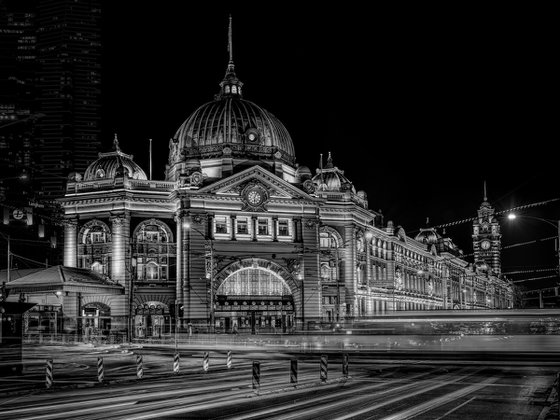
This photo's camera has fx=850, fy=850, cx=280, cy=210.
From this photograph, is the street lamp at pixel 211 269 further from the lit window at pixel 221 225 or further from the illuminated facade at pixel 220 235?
the lit window at pixel 221 225

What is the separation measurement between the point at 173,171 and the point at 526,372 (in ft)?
250

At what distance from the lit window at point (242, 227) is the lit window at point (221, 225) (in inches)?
66.4

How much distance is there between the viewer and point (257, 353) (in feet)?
198

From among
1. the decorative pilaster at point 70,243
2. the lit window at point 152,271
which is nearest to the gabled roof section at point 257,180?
the lit window at point 152,271

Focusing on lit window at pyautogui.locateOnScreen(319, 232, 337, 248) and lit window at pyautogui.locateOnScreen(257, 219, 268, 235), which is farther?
lit window at pyautogui.locateOnScreen(319, 232, 337, 248)

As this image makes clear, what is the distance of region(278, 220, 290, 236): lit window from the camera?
104m

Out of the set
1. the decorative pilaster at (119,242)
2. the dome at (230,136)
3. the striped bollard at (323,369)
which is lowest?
the striped bollard at (323,369)

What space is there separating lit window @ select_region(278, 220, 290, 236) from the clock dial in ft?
13.5

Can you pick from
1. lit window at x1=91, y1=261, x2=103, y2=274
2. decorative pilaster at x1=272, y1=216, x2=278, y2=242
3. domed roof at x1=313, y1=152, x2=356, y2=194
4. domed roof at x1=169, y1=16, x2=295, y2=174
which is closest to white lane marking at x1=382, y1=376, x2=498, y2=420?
decorative pilaster at x1=272, y1=216, x2=278, y2=242

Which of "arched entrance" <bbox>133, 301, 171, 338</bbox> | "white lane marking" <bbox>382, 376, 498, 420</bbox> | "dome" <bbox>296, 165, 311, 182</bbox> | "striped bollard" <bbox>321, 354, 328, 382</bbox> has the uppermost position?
"dome" <bbox>296, 165, 311, 182</bbox>

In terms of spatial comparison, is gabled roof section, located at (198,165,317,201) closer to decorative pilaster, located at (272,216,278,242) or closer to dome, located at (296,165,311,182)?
decorative pilaster, located at (272,216,278,242)

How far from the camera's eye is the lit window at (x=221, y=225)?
329 feet

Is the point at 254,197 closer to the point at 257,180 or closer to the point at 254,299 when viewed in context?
the point at 257,180

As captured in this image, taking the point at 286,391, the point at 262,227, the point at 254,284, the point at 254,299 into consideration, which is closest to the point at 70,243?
the point at 254,284
